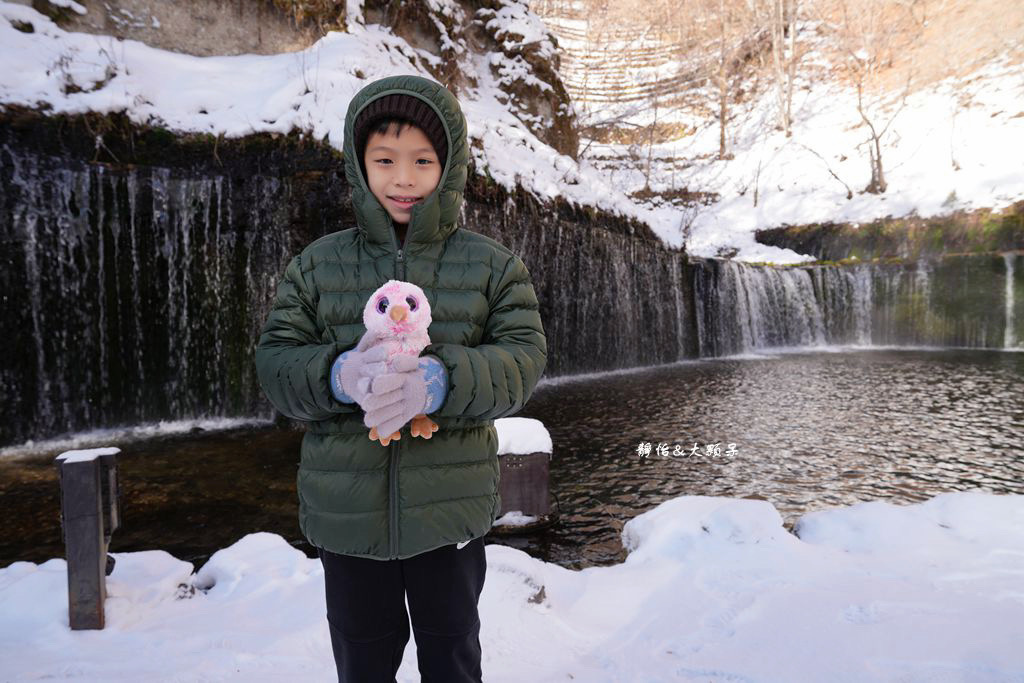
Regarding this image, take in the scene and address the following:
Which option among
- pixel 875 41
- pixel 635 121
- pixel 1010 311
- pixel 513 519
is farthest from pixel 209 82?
pixel 875 41

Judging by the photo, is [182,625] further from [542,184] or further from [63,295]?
[542,184]

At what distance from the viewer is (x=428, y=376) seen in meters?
1.25

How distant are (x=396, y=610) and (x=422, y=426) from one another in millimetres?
550

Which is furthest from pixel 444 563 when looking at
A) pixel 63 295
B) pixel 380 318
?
pixel 63 295

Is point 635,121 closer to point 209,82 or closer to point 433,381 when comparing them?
point 209,82

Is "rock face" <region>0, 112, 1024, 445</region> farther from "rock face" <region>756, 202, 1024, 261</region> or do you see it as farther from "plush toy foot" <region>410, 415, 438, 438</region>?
"rock face" <region>756, 202, 1024, 261</region>

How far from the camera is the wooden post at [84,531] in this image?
2451mm

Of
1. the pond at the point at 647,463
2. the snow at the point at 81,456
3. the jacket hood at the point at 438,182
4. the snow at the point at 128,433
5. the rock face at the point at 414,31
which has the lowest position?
the pond at the point at 647,463

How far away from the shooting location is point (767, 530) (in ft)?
11.2

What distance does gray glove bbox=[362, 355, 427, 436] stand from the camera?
117 cm

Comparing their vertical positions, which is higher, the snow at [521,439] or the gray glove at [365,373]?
the gray glove at [365,373]

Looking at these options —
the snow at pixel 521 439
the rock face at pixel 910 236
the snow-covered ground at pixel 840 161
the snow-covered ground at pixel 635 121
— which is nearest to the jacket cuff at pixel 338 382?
the snow at pixel 521 439

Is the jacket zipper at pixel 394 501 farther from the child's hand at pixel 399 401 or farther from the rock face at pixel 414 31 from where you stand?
the rock face at pixel 414 31

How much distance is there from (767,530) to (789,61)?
37756mm
